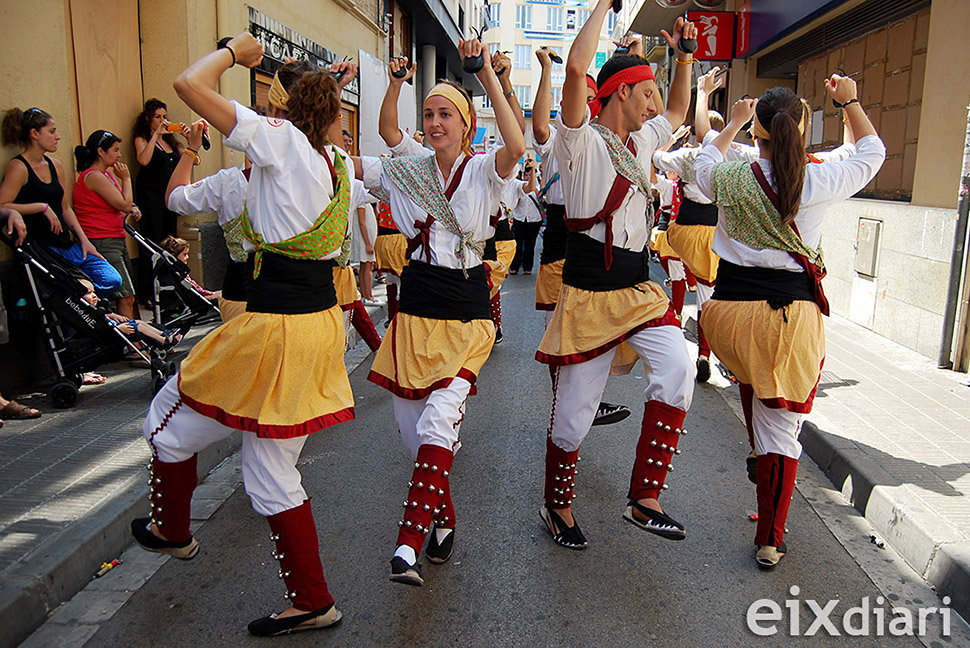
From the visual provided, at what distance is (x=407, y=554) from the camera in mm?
3037

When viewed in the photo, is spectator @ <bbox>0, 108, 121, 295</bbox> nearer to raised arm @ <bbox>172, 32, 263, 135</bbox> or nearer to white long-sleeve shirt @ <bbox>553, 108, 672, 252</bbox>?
raised arm @ <bbox>172, 32, 263, 135</bbox>

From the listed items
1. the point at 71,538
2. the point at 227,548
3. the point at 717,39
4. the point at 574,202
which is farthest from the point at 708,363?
the point at 717,39

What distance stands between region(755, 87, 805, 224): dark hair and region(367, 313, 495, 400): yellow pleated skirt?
1.40 meters

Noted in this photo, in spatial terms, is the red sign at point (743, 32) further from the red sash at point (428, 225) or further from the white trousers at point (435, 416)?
the white trousers at point (435, 416)

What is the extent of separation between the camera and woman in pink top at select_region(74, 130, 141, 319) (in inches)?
258

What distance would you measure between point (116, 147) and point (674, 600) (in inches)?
219

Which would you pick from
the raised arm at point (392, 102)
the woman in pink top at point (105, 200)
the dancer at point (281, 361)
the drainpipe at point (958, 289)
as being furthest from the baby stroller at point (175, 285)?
the drainpipe at point (958, 289)

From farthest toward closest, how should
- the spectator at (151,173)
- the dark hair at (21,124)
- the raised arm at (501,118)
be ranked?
1. the spectator at (151,173)
2. the dark hair at (21,124)
3. the raised arm at (501,118)

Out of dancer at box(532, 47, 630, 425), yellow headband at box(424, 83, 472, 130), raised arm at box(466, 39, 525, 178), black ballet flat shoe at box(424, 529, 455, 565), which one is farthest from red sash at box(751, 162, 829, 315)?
black ballet flat shoe at box(424, 529, 455, 565)

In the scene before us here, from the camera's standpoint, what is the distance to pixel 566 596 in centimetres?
337

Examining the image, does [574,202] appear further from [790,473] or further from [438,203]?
[790,473]

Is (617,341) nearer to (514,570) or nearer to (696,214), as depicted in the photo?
(514,570)

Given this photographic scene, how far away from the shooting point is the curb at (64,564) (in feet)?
9.88

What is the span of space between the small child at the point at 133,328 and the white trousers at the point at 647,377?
351 cm
